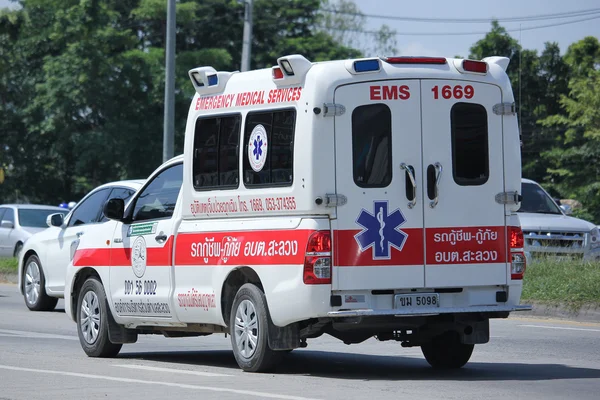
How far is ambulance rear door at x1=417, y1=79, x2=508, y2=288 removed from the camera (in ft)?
33.2

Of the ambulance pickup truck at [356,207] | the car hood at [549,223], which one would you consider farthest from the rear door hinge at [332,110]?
the car hood at [549,223]

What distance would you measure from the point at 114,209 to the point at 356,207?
3.13 meters

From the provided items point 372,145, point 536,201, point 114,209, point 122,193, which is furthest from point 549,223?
point 372,145

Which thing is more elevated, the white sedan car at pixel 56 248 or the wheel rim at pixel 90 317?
the white sedan car at pixel 56 248

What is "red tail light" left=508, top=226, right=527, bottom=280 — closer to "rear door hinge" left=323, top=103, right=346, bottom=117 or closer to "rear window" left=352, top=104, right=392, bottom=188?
"rear window" left=352, top=104, right=392, bottom=188

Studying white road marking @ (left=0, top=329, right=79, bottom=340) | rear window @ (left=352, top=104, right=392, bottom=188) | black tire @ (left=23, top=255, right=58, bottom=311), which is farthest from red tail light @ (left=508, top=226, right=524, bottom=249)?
black tire @ (left=23, top=255, right=58, bottom=311)

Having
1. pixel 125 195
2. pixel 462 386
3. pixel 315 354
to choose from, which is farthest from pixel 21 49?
pixel 462 386

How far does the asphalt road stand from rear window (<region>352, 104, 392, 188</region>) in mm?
1639

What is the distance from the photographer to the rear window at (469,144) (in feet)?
33.9

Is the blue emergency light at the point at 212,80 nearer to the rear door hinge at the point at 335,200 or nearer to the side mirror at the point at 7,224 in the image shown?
the rear door hinge at the point at 335,200

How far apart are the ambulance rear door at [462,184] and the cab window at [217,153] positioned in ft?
5.59

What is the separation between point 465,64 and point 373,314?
2308mm

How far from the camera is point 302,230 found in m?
9.77

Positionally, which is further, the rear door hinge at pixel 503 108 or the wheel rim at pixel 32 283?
the wheel rim at pixel 32 283
